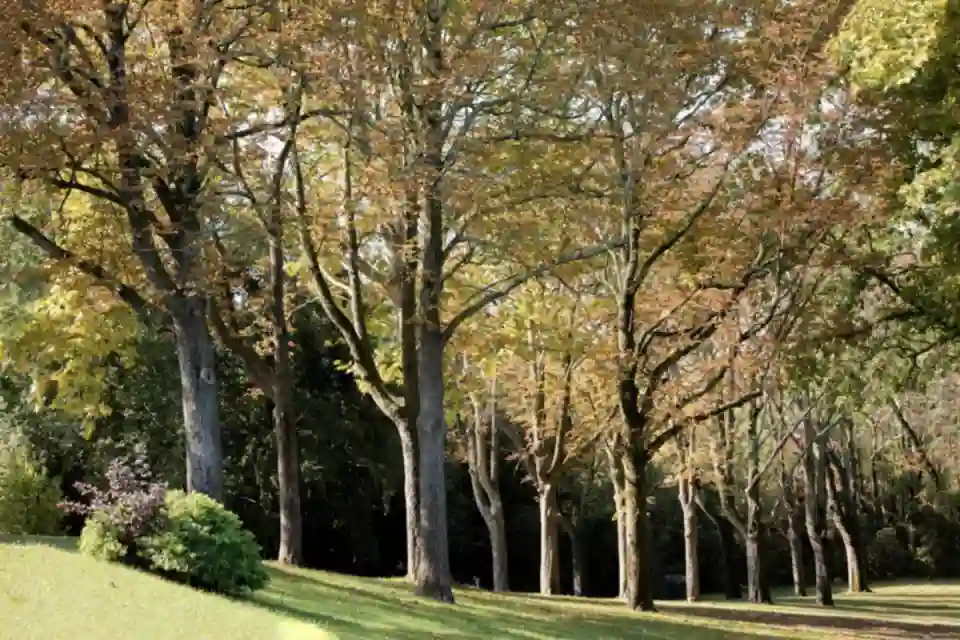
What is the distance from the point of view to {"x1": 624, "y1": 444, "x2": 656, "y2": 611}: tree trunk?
69.3 ft

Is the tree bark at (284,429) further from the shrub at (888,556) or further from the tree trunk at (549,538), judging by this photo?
the shrub at (888,556)

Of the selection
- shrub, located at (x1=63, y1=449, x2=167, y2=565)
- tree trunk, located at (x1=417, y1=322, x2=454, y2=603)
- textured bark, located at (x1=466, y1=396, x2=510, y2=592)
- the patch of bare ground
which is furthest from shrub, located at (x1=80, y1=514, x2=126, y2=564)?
textured bark, located at (x1=466, y1=396, x2=510, y2=592)

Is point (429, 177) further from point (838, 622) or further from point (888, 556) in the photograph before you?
point (888, 556)

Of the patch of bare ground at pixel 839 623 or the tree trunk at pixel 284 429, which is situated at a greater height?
the tree trunk at pixel 284 429

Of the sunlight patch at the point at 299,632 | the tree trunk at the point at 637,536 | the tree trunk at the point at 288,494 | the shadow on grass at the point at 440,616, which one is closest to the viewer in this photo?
the sunlight patch at the point at 299,632

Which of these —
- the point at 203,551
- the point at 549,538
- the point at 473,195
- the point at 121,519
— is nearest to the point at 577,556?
the point at 549,538

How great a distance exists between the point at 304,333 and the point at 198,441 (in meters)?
23.0

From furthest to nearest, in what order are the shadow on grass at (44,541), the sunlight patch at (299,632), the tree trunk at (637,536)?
the tree trunk at (637,536) → the shadow on grass at (44,541) → the sunlight patch at (299,632)

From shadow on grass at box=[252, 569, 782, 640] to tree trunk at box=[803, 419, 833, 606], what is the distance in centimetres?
1327

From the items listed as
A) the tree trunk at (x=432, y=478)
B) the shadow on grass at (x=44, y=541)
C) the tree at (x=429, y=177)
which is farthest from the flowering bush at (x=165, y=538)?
the tree at (x=429, y=177)

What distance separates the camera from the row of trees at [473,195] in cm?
1496

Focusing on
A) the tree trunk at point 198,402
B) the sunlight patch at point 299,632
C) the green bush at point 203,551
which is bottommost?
the sunlight patch at point 299,632

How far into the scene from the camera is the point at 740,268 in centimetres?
2077

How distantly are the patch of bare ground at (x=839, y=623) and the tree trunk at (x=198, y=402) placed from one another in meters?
11.6
